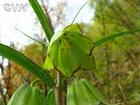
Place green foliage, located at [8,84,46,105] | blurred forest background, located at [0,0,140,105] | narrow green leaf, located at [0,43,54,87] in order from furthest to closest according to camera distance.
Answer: blurred forest background, located at [0,0,140,105]
green foliage, located at [8,84,46,105]
narrow green leaf, located at [0,43,54,87]

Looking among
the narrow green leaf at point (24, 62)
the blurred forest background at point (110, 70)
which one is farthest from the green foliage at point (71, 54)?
the blurred forest background at point (110, 70)

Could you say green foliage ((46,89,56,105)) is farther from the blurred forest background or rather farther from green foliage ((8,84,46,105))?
the blurred forest background

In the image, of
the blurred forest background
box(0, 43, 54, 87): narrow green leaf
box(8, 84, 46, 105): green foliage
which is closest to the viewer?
box(0, 43, 54, 87): narrow green leaf

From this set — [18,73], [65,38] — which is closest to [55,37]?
[65,38]

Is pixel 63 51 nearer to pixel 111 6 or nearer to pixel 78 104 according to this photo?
pixel 78 104

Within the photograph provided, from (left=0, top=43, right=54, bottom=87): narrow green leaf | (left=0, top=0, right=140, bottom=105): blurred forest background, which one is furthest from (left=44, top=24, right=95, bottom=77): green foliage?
(left=0, top=0, right=140, bottom=105): blurred forest background

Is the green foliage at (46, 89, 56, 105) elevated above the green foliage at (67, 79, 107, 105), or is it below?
above

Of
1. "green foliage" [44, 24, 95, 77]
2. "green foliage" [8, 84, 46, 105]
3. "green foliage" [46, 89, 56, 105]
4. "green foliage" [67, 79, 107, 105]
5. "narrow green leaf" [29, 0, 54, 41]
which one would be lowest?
"green foliage" [67, 79, 107, 105]

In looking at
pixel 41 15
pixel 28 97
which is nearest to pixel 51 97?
pixel 28 97

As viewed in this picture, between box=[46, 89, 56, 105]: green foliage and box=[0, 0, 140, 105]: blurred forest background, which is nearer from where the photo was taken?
box=[46, 89, 56, 105]: green foliage
